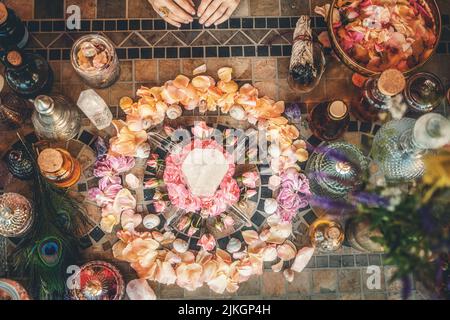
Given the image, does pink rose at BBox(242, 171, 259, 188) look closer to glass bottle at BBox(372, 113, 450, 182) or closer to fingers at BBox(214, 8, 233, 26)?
glass bottle at BBox(372, 113, 450, 182)

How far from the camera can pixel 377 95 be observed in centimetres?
148

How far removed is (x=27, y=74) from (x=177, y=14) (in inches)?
20.7

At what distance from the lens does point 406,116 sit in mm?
1630

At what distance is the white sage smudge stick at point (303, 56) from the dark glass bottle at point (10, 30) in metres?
0.88

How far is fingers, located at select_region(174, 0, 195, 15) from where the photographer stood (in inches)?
64.2

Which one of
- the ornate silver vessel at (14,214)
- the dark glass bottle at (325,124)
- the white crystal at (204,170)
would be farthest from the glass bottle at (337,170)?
the ornate silver vessel at (14,214)

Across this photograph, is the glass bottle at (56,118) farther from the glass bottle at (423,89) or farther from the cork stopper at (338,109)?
the glass bottle at (423,89)

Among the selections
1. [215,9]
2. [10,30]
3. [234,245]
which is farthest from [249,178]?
[10,30]

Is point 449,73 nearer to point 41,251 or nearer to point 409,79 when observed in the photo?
point 409,79

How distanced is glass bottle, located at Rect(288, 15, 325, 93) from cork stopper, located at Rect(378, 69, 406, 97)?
9.6 inches

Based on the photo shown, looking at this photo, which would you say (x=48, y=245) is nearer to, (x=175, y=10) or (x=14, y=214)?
(x=14, y=214)

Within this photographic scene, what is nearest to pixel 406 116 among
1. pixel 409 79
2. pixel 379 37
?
pixel 409 79

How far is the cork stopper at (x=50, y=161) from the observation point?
142 cm

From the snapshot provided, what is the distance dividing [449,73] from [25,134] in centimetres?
147
